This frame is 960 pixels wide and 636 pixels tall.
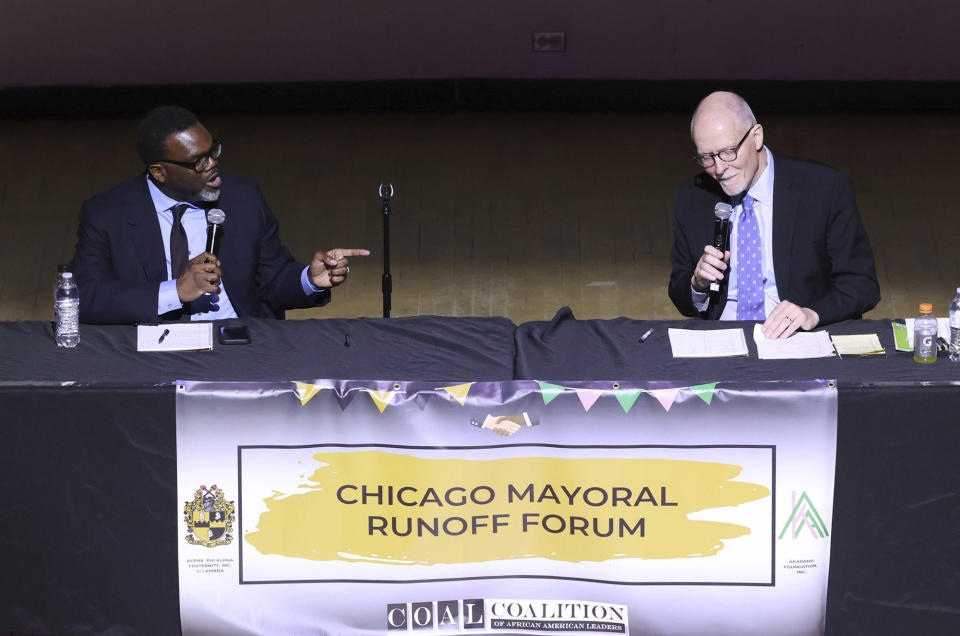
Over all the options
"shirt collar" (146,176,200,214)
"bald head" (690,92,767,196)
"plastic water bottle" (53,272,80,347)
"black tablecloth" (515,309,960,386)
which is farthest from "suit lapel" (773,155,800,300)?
"plastic water bottle" (53,272,80,347)

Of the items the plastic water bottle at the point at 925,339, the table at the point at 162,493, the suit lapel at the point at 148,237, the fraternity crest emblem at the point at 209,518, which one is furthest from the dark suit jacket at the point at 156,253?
the plastic water bottle at the point at 925,339

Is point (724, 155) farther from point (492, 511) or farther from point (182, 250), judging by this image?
point (182, 250)

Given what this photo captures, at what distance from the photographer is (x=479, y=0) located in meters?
6.36

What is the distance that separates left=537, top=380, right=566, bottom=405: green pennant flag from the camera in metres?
2.55

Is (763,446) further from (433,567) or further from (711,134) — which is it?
(711,134)

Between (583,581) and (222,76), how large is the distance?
465 centimetres

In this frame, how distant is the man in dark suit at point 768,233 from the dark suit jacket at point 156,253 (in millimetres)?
1116

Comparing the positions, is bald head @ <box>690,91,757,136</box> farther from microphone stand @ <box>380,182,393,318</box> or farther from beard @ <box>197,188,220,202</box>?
beard @ <box>197,188,220,202</box>

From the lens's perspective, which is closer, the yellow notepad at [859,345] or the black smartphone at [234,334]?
the yellow notepad at [859,345]

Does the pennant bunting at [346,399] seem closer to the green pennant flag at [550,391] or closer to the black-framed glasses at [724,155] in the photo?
the green pennant flag at [550,391]

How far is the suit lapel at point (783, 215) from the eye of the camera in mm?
3379

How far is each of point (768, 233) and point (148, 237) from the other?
70.0 inches

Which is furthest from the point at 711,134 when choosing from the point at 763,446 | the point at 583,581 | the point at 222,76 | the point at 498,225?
the point at 222,76

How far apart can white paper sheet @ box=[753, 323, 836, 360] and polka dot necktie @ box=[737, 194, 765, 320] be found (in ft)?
1.33
